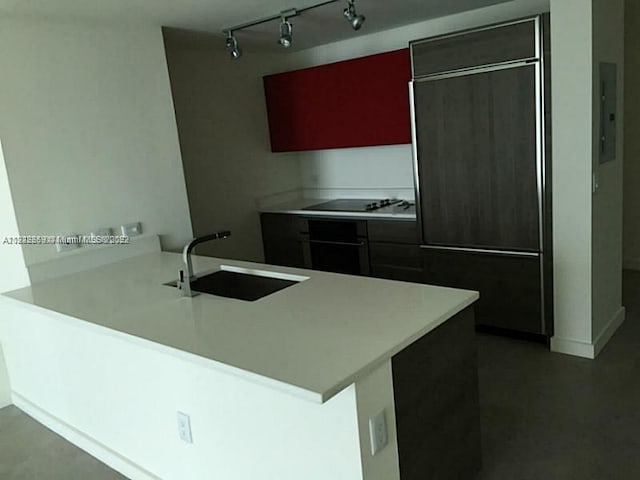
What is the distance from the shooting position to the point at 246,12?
11.1 feet

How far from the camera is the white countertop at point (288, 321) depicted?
1.61 meters

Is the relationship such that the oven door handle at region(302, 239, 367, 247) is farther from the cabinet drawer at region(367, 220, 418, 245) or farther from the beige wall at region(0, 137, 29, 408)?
the beige wall at region(0, 137, 29, 408)

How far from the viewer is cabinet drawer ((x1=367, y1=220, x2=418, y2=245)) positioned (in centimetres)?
391

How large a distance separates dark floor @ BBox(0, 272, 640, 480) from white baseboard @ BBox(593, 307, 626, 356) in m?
0.04

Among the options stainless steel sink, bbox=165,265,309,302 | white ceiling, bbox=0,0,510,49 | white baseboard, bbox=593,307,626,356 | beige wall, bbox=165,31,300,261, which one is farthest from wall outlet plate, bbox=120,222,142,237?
white baseboard, bbox=593,307,626,356

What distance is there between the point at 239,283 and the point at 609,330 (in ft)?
7.72

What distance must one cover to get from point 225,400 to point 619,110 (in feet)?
9.51

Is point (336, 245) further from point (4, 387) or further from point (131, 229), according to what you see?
point (4, 387)

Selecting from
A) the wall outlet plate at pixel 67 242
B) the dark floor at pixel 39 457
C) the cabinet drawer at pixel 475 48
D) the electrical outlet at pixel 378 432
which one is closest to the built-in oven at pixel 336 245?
the cabinet drawer at pixel 475 48

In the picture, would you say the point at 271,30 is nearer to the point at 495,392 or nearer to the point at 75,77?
the point at 75,77

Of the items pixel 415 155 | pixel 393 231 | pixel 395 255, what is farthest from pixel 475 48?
pixel 395 255

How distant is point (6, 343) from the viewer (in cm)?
320

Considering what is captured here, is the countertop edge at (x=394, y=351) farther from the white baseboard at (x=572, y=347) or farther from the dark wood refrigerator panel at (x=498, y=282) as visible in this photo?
the white baseboard at (x=572, y=347)

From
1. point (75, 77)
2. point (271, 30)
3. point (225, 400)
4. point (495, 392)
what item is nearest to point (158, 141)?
point (75, 77)
